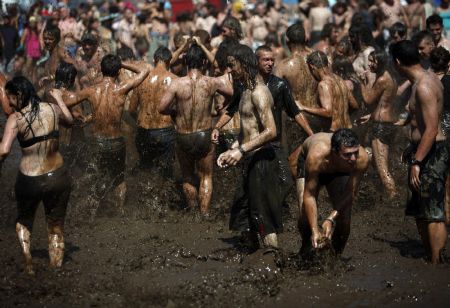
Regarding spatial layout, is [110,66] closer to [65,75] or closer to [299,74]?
[65,75]

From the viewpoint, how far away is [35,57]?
18859mm

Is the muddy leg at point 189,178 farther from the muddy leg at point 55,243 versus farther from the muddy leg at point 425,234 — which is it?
the muddy leg at point 425,234

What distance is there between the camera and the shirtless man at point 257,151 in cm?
→ 771

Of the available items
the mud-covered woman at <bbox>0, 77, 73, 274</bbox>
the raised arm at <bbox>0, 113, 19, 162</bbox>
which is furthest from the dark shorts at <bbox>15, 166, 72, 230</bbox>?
the raised arm at <bbox>0, 113, 19, 162</bbox>

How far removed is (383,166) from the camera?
1068cm

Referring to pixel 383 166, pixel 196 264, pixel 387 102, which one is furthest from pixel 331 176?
pixel 387 102

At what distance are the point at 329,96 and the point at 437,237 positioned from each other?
2.58 metres

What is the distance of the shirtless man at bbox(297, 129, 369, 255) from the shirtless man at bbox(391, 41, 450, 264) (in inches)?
27.7

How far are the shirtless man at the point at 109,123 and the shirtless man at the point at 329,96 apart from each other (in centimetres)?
205

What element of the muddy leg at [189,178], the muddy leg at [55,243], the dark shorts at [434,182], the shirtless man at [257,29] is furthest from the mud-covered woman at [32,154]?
the shirtless man at [257,29]

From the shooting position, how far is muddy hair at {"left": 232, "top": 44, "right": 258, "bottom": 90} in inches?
308

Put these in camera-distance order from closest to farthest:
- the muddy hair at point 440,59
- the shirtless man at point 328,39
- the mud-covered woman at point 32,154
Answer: the mud-covered woman at point 32,154 < the muddy hair at point 440,59 < the shirtless man at point 328,39

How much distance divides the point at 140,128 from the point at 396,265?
4.08m

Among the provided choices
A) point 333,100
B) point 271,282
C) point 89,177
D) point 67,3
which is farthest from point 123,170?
point 67,3
